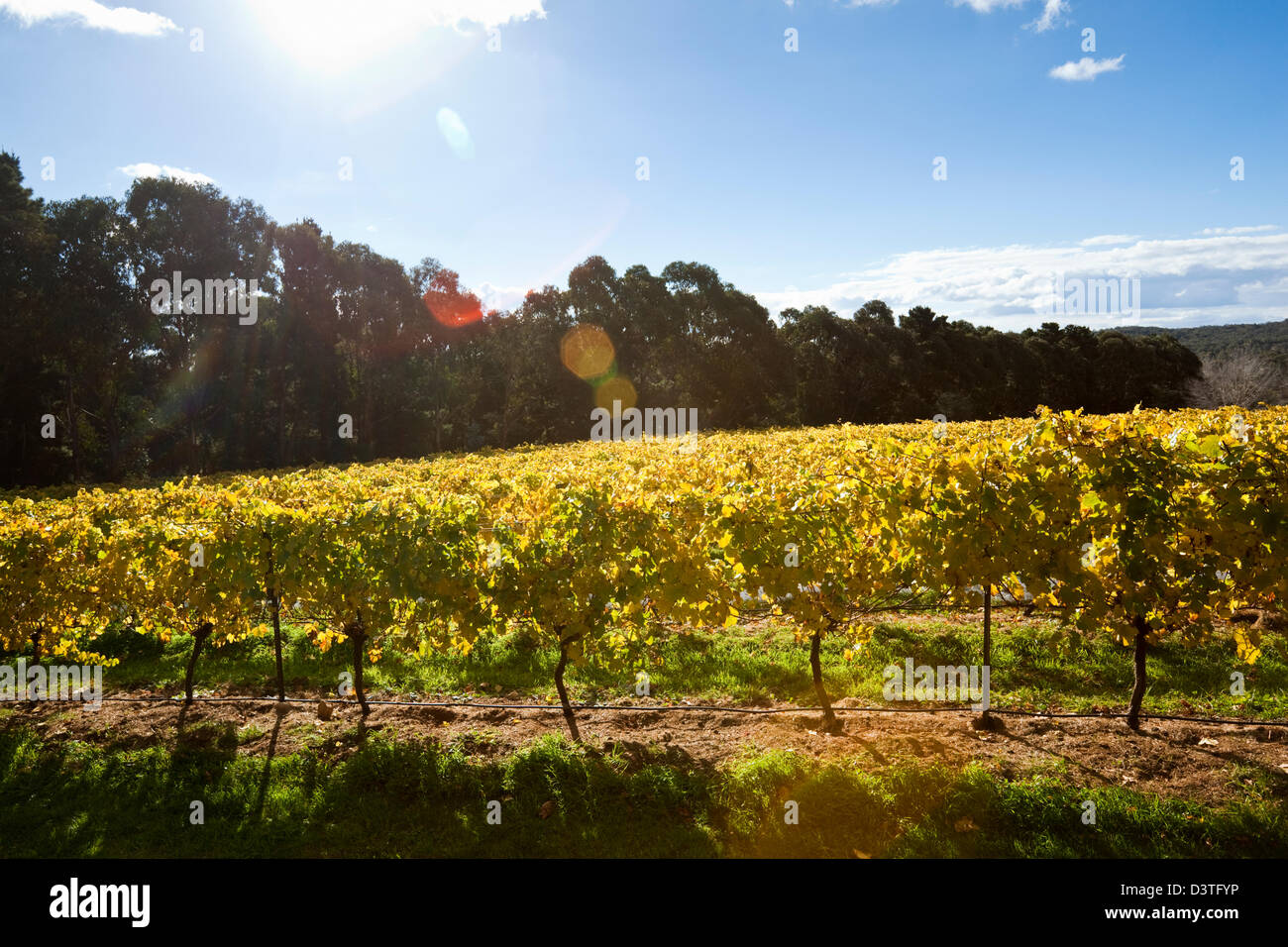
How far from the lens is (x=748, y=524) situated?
6375 millimetres

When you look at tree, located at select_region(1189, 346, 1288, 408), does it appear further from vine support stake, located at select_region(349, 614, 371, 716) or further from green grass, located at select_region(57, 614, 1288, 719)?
vine support stake, located at select_region(349, 614, 371, 716)

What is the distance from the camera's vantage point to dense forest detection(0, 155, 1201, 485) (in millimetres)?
31125

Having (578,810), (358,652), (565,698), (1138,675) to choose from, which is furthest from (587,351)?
(578,810)

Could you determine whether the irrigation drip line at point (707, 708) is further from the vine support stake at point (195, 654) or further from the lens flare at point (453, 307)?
the lens flare at point (453, 307)

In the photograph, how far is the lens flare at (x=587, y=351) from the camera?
47531mm

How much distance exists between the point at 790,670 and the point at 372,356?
39.6 metres

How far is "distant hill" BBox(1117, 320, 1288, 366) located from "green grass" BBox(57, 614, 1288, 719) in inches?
2494

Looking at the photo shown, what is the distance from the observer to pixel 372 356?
141ft

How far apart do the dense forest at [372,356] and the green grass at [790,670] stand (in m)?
27.4

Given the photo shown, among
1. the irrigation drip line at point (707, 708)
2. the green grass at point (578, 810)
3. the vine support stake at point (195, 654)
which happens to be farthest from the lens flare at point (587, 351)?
the green grass at point (578, 810)

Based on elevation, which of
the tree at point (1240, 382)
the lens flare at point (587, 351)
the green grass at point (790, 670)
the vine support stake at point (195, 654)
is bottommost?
the green grass at point (790, 670)

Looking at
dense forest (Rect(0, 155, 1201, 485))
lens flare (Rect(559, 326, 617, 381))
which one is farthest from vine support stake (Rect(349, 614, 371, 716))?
lens flare (Rect(559, 326, 617, 381))

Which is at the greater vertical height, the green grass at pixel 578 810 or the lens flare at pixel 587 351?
the lens flare at pixel 587 351

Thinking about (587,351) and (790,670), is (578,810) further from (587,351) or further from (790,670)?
→ (587,351)
